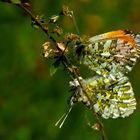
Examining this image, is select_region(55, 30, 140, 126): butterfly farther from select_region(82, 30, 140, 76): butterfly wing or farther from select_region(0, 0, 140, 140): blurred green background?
select_region(0, 0, 140, 140): blurred green background

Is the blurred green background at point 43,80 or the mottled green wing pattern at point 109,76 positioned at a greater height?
the mottled green wing pattern at point 109,76

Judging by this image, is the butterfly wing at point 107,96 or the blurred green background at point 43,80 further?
the blurred green background at point 43,80

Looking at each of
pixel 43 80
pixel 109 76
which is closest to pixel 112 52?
pixel 109 76

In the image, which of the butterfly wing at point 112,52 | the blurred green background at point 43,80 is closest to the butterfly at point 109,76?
the butterfly wing at point 112,52

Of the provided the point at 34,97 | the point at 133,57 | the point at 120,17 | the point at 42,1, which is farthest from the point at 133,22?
the point at 133,57

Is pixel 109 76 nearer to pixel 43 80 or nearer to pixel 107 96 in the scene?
pixel 107 96

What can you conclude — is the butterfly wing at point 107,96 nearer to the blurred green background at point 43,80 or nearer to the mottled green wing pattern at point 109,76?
the mottled green wing pattern at point 109,76
